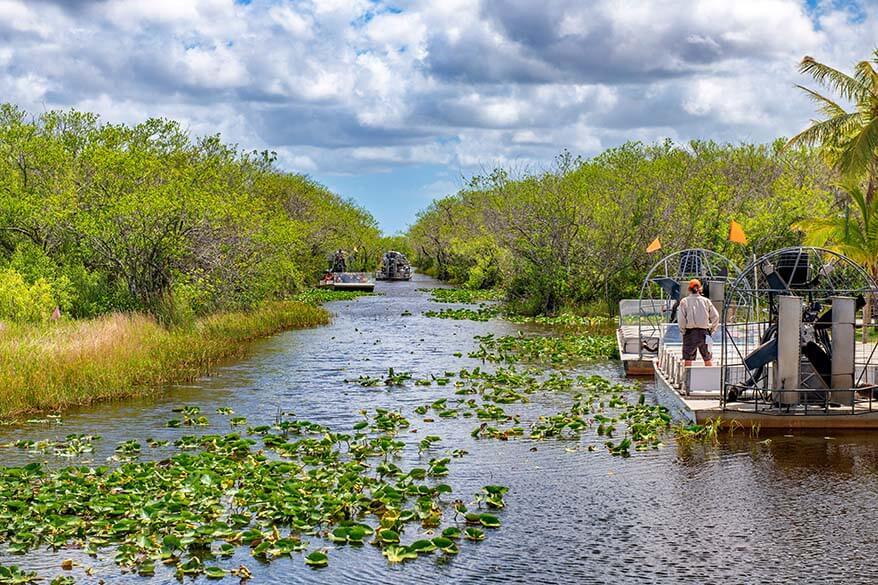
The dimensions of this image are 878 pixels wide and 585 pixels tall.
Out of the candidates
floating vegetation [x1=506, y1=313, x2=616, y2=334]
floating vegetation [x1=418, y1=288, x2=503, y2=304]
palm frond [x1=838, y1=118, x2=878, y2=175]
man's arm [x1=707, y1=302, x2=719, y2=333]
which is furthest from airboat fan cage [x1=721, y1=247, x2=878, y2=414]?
floating vegetation [x1=418, y1=288, x2=503, y2=304]

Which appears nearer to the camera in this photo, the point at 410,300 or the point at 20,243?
the point at 20,243

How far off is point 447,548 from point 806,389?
9.58 metres

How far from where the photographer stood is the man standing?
22.0m

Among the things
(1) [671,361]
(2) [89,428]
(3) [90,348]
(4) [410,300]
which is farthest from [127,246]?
(4) [410,300]

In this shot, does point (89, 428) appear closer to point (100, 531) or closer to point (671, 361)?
point (100, 531)

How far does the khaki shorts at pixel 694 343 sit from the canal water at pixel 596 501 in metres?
3.18

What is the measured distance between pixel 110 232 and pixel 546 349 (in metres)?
14.2

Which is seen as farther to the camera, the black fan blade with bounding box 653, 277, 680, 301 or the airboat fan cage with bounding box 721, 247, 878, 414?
the black fan blade with bounding box 653, 277, 680, 301

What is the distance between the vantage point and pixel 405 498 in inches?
577

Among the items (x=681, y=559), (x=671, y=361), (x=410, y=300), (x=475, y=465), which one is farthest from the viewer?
(x=410, y=300)

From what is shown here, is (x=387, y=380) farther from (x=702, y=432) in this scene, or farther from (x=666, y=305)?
(x=702, y=432)

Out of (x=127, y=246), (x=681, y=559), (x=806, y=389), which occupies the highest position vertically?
(x=127, y=246)

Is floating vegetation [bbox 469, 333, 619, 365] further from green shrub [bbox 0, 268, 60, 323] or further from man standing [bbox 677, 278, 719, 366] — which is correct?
green shrub [bbox 0, 268, 60, 323]

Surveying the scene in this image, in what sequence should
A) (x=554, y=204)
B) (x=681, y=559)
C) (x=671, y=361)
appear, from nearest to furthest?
(x=681, y=559) → (x=671, y=361) → (x=554, y=204)
